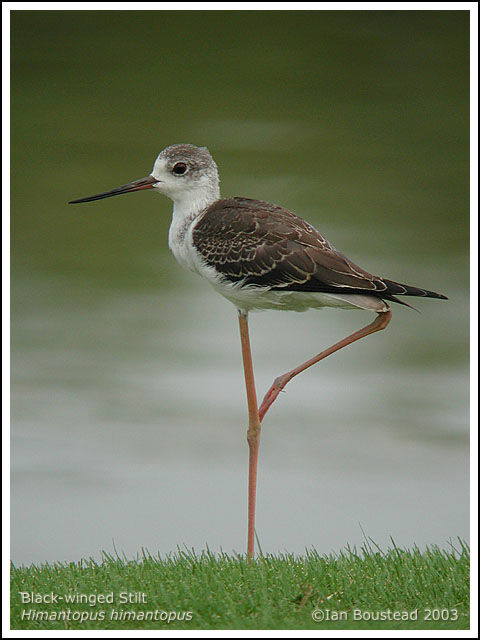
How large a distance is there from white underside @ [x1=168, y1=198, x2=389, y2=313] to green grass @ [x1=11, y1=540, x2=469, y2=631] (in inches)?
67.8

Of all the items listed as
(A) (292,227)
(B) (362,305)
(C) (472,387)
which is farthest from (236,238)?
(C) (472,387)

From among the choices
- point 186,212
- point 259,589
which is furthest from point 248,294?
point 259,589

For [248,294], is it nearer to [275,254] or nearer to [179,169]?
[275,254]

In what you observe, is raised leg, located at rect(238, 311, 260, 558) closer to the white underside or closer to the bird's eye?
the white underside

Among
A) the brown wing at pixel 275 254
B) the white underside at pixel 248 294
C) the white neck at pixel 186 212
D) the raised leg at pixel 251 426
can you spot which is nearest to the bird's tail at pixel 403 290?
the brown wing at pixel 275 254

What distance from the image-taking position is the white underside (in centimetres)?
615

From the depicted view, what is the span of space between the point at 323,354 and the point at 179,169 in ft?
5.66

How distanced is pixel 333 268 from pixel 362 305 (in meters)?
0.32

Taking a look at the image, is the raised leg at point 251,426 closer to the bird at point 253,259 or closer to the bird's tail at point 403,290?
the bird at point 253,259

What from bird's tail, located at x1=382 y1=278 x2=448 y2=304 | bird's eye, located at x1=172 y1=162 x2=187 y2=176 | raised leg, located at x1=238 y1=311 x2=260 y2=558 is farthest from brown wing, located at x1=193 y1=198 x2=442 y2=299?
raised leg, located at x1=238 y1=311 x2=260 y2=558

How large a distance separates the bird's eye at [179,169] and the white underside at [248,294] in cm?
25

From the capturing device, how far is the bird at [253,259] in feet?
20.2

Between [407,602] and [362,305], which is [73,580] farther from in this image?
[362,305]

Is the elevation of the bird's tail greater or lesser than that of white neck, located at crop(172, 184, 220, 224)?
lesser
